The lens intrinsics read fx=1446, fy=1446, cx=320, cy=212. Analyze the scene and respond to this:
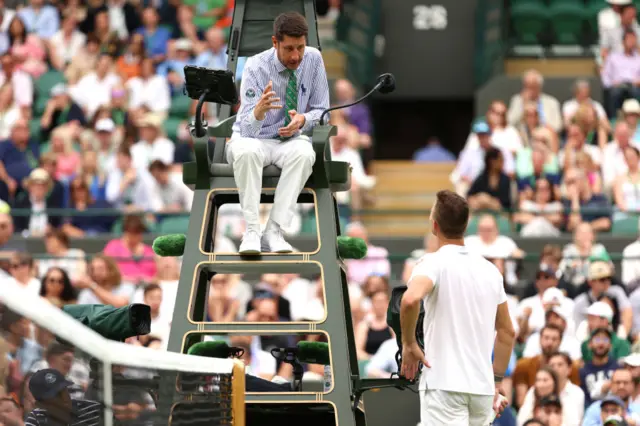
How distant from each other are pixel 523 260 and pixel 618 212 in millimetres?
1413

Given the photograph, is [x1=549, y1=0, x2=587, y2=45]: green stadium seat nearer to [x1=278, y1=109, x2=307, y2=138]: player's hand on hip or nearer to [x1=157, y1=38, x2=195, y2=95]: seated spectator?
[x1=157, y1=38, x2=195, y2=95]: seated spectator

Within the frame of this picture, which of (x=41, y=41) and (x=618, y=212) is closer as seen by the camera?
(x=618, y=212)

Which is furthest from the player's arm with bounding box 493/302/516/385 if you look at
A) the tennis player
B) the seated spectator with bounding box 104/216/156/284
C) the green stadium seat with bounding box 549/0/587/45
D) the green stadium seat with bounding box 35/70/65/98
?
the green stadium seat with bounding box 549/0/587/45

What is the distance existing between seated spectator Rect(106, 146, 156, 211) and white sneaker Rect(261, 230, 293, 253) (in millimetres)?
8026

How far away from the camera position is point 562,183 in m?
15.7

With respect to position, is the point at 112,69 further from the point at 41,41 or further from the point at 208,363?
the point at 208,363

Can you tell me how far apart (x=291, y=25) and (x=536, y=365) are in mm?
5194

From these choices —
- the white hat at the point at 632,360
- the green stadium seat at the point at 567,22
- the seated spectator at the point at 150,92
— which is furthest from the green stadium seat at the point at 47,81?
the white hat at the point at 632,360

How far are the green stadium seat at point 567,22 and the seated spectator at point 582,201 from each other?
15.2 feet

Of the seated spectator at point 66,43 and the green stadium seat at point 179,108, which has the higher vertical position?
the seated spectator at point 66,43

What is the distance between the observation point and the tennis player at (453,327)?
665 centimetres

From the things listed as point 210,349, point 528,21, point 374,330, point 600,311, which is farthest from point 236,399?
point 528,21

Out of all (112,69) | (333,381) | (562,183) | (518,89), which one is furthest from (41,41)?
(333,381)

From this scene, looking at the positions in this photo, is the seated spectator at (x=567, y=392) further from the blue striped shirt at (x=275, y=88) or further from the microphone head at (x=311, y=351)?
the blue striped shirt at (x=275, y=88)
